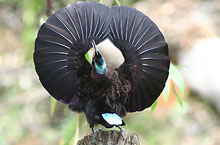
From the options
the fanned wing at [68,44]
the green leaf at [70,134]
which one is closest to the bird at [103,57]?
the fanned wing at [68,44]

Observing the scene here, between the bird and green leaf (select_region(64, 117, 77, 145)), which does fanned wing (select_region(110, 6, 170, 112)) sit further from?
green leaf (select_region(64, 117, 77, 145))

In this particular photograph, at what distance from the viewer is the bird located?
1575 mm

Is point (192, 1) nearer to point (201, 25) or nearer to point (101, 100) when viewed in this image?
point (201, 25)

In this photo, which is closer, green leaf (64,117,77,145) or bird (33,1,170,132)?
bird (33,1,170,132)

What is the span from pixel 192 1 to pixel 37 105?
8.74 feet

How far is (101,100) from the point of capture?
1.61 m

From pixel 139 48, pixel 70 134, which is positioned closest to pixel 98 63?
pixel 139 48

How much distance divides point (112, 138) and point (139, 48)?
1.23ft

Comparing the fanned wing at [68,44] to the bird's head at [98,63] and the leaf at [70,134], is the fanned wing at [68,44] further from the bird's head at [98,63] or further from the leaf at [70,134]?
the leaf at [70,134]

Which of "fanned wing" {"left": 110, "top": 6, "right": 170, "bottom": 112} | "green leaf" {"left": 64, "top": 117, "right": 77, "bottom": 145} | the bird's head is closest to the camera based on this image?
the bird's head

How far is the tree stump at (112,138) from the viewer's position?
1535 millimetres

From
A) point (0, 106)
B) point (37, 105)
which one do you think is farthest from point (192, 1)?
point (0, 106)

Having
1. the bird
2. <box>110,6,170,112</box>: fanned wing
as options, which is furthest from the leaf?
<box>110,6,170,112</box>: fanned wing

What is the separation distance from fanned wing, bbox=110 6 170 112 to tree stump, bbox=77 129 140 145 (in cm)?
→ 21
